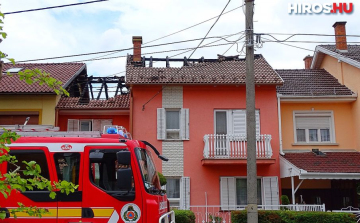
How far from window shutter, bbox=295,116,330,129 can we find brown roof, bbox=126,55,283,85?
250cm

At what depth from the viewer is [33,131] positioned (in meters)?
8.77

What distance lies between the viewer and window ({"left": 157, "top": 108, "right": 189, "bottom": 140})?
18.3m

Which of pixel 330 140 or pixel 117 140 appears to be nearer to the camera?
pixel 117 140

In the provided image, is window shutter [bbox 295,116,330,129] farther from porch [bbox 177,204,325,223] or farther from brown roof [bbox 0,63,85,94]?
brown roof [bbox 0,63,85,94]

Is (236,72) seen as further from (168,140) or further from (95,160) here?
(95,160)

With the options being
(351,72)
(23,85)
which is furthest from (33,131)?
(351,72)

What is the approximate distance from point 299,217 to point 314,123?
6702mm

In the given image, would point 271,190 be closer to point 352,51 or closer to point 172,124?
point 172,124

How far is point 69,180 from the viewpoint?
8102mm

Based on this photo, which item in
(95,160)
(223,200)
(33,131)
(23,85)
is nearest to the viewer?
(95,160)

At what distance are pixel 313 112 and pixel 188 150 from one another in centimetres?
596

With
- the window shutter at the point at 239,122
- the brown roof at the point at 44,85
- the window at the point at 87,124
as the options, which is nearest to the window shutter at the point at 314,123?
the window shutter at the point at 239,122

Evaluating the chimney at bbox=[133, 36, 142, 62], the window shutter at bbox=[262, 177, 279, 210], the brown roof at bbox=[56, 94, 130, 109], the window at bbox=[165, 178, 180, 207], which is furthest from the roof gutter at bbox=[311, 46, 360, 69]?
the brown roof at bbox=[56, 94, 130, 109]

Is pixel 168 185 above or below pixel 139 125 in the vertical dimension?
below
